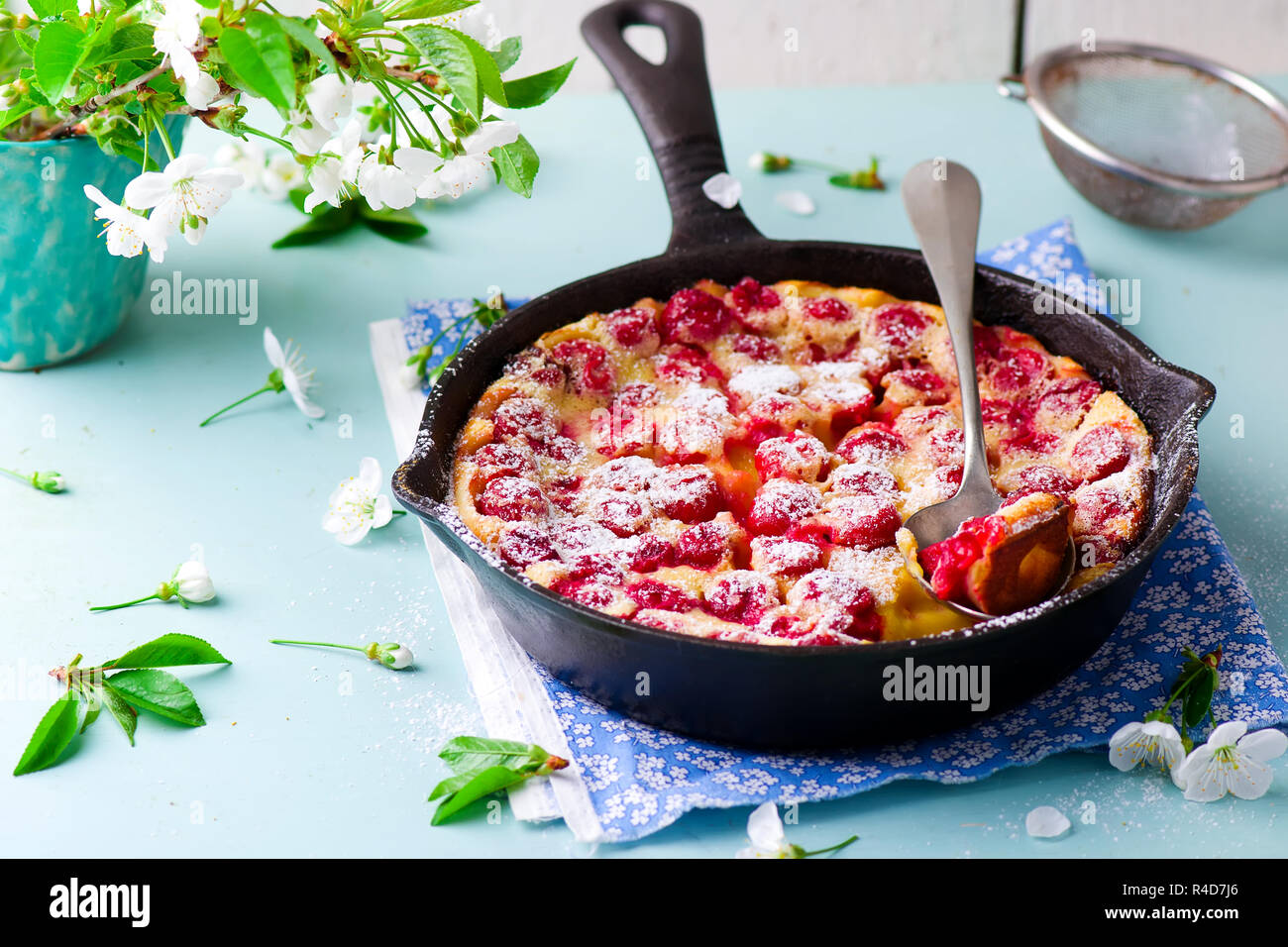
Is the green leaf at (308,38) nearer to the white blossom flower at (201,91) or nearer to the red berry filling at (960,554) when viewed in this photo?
the white blossom flower at (201,91)

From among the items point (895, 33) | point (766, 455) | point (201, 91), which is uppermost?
point (201, 91)

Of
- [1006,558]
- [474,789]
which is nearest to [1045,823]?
[1006,558]

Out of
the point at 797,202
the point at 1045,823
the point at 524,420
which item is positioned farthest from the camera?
the point at 797,202

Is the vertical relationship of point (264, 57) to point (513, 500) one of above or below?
above

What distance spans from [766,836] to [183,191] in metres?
0.94

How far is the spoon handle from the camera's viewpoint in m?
1.75

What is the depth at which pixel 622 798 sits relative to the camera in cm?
139

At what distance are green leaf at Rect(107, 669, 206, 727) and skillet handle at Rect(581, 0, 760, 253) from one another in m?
0.94

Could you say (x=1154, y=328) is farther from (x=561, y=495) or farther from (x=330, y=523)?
(x=330, y=523)

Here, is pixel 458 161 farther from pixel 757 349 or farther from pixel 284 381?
pixel 284 381

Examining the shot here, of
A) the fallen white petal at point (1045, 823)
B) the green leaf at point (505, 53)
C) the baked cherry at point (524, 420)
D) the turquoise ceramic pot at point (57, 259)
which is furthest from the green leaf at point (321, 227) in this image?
the fallen white petal at point (1045, 823)

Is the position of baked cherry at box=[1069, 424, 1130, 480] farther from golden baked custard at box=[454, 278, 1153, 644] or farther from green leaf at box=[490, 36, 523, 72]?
green leaf at box=[490, 36, 523, 72]

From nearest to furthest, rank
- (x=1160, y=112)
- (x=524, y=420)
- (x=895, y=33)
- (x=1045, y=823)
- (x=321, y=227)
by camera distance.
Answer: (x=1045, y=823), (x=524, y=420), (x=321, y=227), (x=1160, y=112), (x=895, y=33)

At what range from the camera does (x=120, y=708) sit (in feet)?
4.88
